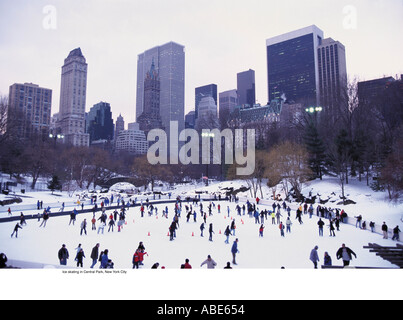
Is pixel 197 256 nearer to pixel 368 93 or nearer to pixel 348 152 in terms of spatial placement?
pixel 348 152

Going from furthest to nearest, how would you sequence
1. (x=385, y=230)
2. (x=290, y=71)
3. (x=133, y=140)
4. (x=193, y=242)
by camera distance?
(x=133, y=140) → (x=290, y=71) → (x=385, y=230) → (x=193, y=242)

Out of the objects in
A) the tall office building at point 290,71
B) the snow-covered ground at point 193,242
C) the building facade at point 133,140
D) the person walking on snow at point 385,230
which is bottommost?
the snow-covered ground at point 193,242

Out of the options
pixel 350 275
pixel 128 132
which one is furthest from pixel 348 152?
pixel 128 132

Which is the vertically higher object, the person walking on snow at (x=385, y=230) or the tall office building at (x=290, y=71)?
the tall office building at (x=290, y=71)

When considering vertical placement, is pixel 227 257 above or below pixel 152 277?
below

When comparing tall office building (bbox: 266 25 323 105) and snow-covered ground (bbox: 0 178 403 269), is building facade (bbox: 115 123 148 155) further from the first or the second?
snow-covered ground (bbox: 0 178 403 269)

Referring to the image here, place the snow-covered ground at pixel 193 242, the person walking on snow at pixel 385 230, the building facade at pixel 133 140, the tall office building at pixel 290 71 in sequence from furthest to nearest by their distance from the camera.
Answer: the building facade at pixel 133 140
the tall office building at pixel 290 71
the person walking on snow at pixel 385 230
the snow-covered ground at pixel 193 242

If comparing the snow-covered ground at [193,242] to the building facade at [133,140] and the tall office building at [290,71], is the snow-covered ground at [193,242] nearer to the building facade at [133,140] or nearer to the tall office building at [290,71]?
the tall office building at [290,71]

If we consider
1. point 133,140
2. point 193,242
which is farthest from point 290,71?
point 193,242

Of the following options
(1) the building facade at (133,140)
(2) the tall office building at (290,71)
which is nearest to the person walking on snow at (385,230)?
(2) the tall office building at (290,71)

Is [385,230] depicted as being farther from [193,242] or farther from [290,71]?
[290,71]

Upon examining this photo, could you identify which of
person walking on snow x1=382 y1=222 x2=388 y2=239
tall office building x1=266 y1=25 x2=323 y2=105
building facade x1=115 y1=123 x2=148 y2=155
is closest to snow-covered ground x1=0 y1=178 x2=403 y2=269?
person walking on snow x1=382 y1=222 x2=388 y2=239
